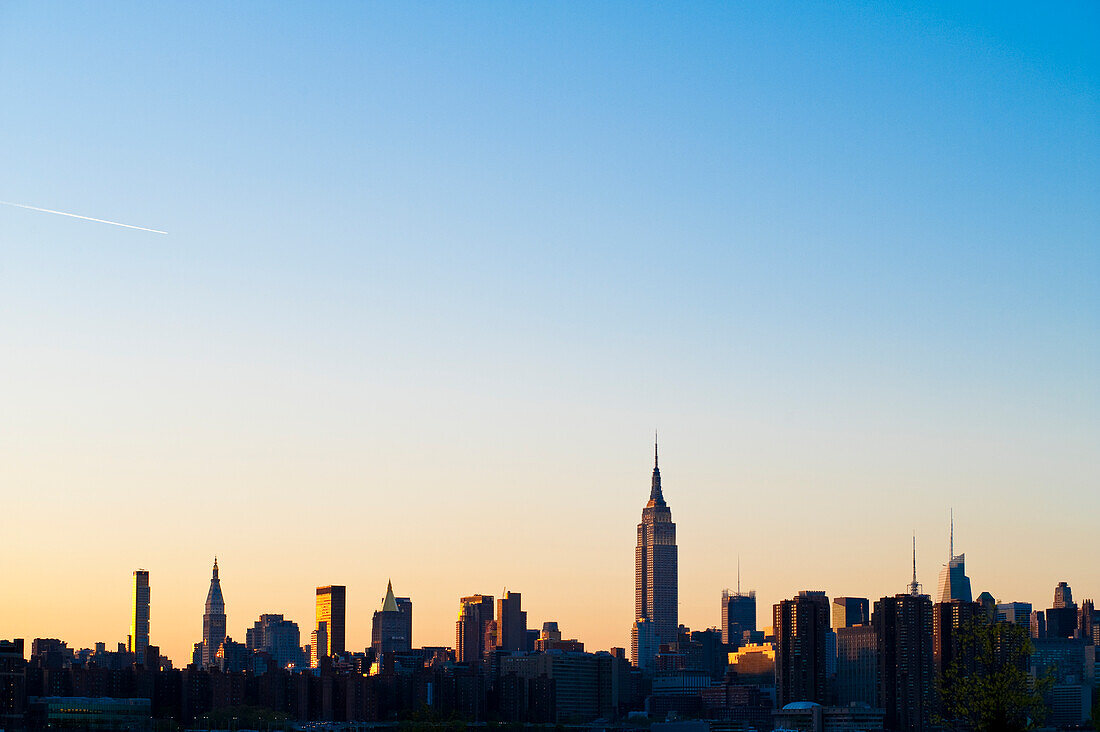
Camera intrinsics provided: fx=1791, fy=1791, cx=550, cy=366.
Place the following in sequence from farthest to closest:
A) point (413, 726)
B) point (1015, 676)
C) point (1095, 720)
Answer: point (413, 726), point (1095, 720), point (1015, 676)

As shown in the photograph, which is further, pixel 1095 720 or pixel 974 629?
pixel 1095 720

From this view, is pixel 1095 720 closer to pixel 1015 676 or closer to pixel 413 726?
pixel 1015 676

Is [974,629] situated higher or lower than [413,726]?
higher

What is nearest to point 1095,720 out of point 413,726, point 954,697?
point 954,697

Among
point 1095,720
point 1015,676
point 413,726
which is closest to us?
point 1015,676

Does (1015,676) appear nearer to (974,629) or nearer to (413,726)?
(974,629)

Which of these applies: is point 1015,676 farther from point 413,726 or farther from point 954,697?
point 413,726

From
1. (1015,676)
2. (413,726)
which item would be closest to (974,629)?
(1015,676)

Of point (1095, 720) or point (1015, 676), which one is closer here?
point (1015, 676)
